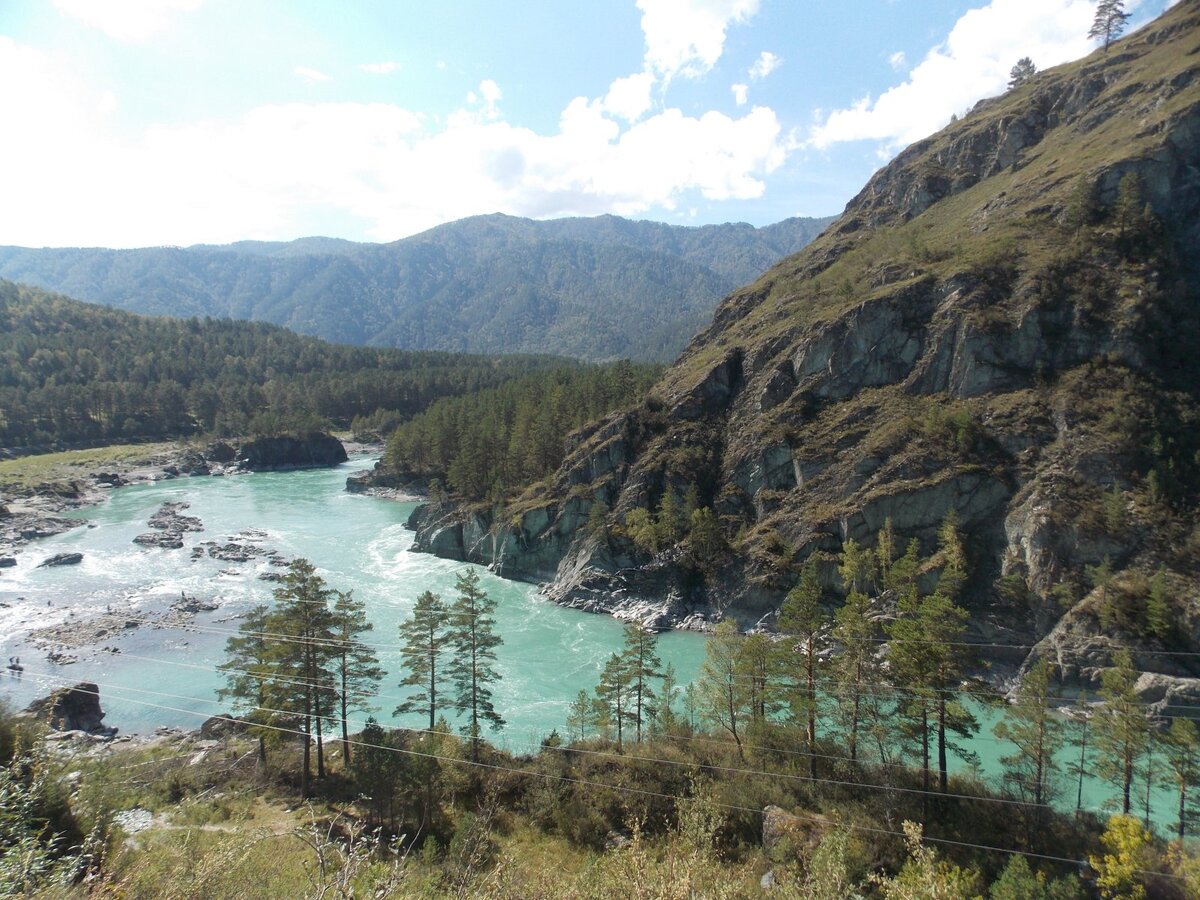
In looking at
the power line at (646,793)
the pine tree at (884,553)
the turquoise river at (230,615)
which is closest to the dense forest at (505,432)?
the turquoise river at (230,615)

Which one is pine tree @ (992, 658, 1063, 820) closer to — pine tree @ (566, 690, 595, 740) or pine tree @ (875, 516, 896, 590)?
pine tree @ (566, 690, 595, 740)

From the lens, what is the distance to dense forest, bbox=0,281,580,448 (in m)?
130

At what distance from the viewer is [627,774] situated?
82.7 feet

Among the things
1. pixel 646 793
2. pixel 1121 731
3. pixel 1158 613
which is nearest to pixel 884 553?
pixel 1158 613

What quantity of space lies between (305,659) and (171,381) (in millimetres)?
157387

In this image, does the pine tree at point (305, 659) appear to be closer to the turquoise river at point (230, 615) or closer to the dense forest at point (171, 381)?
the turquoise river at point (230, 615)

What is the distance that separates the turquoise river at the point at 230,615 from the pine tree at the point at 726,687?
968cm

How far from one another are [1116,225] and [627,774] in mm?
65282

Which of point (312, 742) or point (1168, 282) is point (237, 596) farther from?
point (1168, 282)

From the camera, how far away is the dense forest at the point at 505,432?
253 feet

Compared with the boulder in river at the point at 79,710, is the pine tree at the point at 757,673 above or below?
above

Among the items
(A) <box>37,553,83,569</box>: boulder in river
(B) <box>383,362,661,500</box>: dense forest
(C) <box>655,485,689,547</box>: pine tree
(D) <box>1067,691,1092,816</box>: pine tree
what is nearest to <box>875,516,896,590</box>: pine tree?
(D) <box>1067,691,1092,816</box>: pine tree

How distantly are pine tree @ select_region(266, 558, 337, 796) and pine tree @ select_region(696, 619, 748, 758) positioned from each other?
53.1 ft

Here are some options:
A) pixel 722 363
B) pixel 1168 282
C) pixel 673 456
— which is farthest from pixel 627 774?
pixel 1168 282
